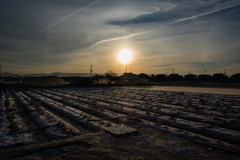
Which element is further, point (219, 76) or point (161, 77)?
point (161, 77)

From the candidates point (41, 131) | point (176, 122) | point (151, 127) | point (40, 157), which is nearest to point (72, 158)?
point (40, 157)

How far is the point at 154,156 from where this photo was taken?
4.59 meters

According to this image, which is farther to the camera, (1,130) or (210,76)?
(210,76)

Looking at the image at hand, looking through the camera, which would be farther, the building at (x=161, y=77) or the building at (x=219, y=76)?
the building at (x=161, y=77)

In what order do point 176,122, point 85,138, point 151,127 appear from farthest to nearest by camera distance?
point 176,122
point 151,127
point 85,138

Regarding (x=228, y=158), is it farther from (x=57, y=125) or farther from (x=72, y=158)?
(x=57, y=125)

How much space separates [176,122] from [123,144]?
3938 millimetres

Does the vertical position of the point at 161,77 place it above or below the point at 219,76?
below

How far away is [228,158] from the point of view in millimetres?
4477

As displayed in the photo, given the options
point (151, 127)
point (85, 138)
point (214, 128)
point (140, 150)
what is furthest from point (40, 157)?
point (214, 128)

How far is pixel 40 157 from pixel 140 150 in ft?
9.58

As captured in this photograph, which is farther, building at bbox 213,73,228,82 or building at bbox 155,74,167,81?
building at bbox 155,74,167,81

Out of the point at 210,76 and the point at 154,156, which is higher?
the point at 210,76

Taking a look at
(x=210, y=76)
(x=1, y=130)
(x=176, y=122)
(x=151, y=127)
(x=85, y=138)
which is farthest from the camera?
(x=210, y=76)
